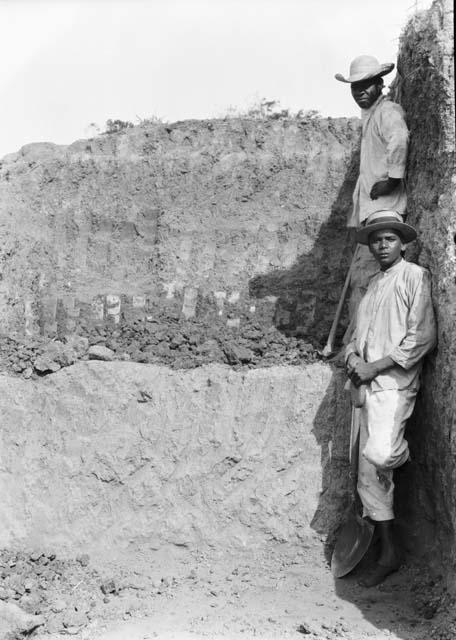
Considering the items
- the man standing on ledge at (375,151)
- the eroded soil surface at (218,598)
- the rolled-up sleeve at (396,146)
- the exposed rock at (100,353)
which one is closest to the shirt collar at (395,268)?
the man standing on ledge at (375,151)

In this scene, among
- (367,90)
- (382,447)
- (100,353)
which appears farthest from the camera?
(100,353)

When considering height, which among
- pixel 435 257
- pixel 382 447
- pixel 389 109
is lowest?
pixel 382 447

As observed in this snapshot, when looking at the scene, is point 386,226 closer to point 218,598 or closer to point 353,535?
point 353,535

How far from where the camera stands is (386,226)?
8102mm

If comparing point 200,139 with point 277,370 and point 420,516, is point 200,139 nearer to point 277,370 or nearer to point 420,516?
point 277,370

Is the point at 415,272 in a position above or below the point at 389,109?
below

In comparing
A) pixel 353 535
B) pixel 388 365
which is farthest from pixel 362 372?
pixel 353 535

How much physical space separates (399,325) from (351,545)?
179 cm

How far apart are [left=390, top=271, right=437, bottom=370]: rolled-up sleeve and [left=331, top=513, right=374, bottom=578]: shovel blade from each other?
4.30 ft

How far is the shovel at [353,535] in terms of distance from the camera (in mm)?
7988

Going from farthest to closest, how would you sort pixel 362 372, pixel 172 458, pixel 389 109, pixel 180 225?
1. pixel 180 225
2. pixel 389 109
3. pixel 172 458
4. pixel 362 372

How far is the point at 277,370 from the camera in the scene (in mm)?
9195

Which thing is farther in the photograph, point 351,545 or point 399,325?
point 351,545

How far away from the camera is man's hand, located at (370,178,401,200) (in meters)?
8.98
